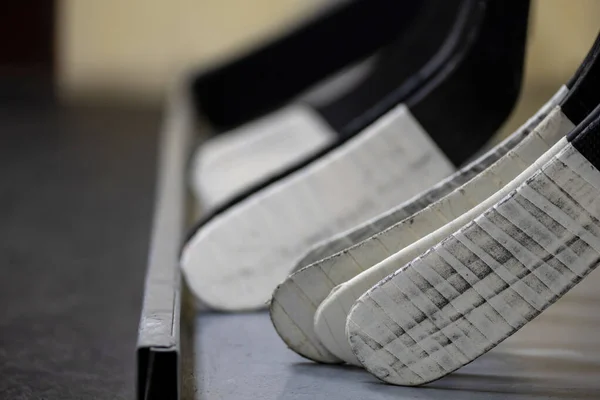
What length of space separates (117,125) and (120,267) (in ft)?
5.28

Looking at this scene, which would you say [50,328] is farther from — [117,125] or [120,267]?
[117,125]

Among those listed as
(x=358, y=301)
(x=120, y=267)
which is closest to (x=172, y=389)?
(x=358, y=301)

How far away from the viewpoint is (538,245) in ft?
2.20

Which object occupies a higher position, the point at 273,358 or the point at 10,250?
the point at 10,250

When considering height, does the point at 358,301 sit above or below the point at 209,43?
below

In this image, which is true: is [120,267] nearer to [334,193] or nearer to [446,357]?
[334,193]

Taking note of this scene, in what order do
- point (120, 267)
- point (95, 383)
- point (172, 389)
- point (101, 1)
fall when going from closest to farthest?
point (172, 389) → point (95, 383) → point (120, 267) → point (101, 1)

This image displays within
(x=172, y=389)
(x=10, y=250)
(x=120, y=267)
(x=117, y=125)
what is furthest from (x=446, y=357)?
(x=117, y=125)

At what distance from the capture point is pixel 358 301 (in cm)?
70

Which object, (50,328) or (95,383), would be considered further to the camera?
(50,328)

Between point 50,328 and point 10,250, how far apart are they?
0.38 meters

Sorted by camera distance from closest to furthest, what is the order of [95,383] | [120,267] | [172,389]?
[172,389], [95,383], [120,267]

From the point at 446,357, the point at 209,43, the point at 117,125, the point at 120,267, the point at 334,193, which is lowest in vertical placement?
the point at 446,357

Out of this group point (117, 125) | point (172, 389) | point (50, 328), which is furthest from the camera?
point (117, 125)
